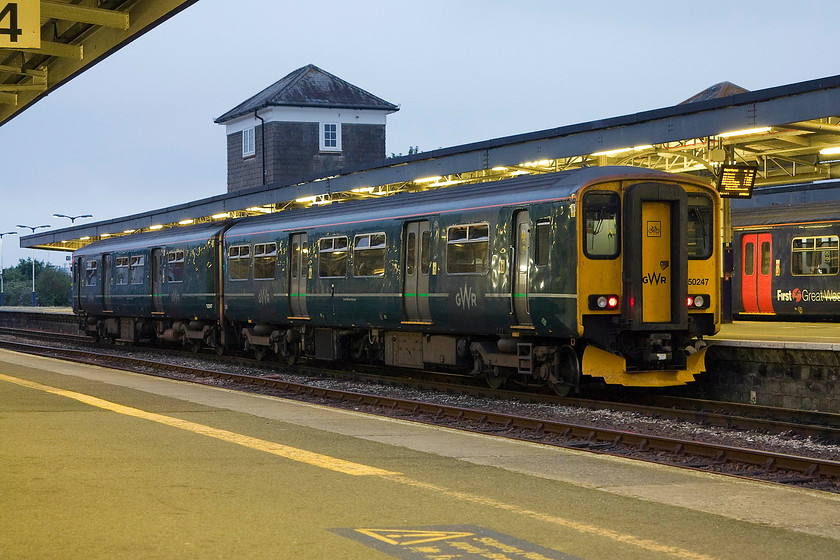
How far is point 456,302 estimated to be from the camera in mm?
16594

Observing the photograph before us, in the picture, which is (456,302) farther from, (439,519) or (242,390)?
(439,519)

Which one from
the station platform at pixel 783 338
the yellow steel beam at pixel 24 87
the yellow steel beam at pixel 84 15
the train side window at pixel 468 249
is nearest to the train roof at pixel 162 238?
the yellow steel beam at pixel 24 87

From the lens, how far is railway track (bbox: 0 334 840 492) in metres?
9.68

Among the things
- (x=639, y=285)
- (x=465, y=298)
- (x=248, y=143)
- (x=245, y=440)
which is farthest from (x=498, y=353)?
(x=248, y=143)

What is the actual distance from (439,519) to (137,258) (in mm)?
23595

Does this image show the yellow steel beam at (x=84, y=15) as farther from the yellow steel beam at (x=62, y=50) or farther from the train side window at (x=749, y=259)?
the train side window at (x=749, y=259)

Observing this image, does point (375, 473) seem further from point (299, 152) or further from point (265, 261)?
point (299, 152)

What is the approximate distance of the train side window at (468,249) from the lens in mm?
15984

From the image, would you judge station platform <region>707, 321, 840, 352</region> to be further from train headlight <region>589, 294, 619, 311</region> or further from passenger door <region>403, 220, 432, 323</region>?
passenger door <region>403, 220, 432, 323</region>

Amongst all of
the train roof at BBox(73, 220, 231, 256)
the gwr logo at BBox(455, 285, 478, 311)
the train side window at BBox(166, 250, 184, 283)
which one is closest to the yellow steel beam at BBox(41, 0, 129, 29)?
the gwr logo at BBox(455, 285, 478, 311)

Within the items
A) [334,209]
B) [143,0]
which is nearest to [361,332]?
[334,209]

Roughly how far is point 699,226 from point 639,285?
163 cm

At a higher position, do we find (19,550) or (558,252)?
(558,252)

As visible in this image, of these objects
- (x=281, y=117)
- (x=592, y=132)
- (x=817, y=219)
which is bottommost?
(x=817, y=219)
